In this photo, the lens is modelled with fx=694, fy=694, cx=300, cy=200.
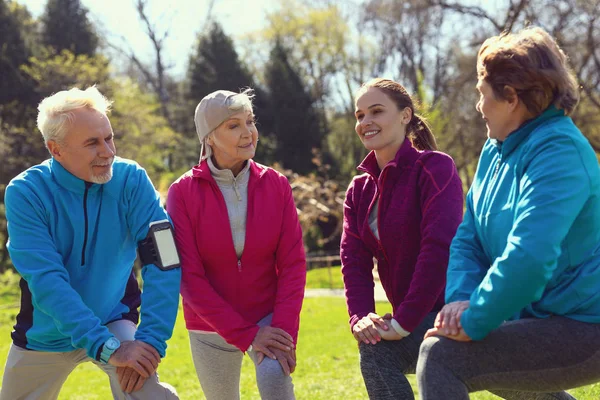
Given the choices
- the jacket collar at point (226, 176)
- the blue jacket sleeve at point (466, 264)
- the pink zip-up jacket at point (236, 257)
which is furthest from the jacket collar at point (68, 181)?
the blue jacket sleeve at point (466, 264)

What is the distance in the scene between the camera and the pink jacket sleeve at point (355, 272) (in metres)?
3.56

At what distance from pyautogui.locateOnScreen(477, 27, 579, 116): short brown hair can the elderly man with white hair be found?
1828mm

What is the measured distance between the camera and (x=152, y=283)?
11.3 feet

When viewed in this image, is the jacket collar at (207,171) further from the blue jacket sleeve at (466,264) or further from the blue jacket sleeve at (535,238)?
the blue jacket sleeve at (535,238)

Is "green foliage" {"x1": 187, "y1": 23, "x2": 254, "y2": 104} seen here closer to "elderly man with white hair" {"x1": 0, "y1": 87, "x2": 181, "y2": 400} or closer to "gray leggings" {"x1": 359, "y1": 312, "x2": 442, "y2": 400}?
"elderly man with white hair" {"x1": 0, "y1": 87, "x2": 181, "y2": 400}

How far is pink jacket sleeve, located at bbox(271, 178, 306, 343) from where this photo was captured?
3.68 m

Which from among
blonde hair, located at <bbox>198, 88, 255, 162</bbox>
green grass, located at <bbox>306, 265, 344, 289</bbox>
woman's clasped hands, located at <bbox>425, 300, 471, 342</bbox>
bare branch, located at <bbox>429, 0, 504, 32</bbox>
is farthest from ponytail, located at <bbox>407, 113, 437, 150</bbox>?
bare branch, located at <bbox>429, 0, 504, 32</bbox>

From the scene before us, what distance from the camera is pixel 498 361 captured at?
246 cm

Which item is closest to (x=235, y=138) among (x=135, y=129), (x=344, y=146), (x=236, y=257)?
(x=236, y=257)

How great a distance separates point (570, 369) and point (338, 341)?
8027 mm

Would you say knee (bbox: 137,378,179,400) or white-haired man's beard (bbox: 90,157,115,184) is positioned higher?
white-haired man's beard (bbox: 90,157,115,184)

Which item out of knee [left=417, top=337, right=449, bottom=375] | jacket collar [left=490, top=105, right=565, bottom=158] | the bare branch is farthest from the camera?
the bare branch

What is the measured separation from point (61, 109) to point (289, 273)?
145cm

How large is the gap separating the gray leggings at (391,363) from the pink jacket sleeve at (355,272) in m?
0.23
